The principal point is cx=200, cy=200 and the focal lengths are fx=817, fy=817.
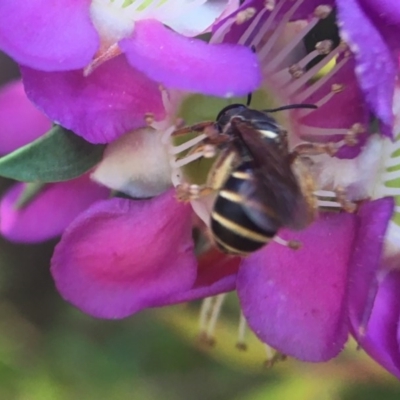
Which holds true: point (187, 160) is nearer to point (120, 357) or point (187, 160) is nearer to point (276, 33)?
point (276, 33)

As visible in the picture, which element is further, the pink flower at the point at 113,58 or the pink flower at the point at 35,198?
the pink flower at the point at 35,198

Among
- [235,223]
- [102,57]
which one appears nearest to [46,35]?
[102,57]

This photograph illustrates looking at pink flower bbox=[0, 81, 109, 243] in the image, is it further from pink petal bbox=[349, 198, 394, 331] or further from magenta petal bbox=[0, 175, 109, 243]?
pink petal bbox=[349, 198, 394, 331]

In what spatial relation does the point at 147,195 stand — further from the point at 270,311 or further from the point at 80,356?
the point at 80,356

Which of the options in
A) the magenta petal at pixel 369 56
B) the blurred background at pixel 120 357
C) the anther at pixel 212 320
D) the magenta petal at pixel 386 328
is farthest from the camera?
the blurred background at pixel 120 357

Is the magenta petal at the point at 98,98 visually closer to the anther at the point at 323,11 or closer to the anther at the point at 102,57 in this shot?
the anther at the point at 102,57

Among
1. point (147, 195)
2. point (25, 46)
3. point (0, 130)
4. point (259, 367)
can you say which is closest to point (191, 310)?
point (259, 367)

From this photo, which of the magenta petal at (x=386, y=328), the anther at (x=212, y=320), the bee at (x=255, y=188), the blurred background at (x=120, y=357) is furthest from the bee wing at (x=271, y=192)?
the blurred background at (x=120, y=357)
